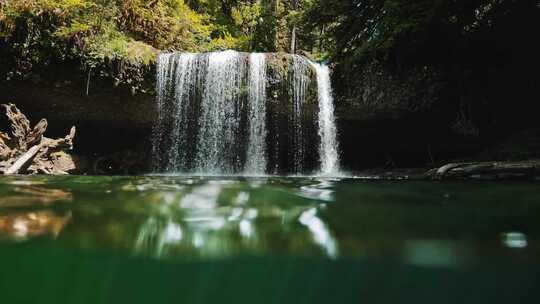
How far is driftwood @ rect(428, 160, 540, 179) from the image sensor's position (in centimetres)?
704

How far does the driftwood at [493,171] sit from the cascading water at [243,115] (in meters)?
4.13

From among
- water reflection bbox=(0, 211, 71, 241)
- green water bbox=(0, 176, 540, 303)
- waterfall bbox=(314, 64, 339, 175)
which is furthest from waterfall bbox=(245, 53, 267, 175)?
water reflection bbox=(0, 211, 71, 241)

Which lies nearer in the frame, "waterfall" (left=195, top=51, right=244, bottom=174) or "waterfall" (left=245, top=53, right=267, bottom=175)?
"waterfall" (left=245, top=53, right=267, bottom=175)

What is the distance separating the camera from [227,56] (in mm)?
11453

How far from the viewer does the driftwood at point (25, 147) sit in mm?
8977

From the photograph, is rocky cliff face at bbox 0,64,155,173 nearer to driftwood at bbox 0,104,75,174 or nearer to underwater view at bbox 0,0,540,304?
underwater view at bbox 0,0,540,304

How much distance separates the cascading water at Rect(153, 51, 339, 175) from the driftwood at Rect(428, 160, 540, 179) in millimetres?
4133

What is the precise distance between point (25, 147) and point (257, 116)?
6.21 m

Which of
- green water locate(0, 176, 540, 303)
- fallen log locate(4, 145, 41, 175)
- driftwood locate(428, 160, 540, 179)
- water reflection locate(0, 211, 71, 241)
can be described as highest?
fallen log locate(4, 145, 41, 175)

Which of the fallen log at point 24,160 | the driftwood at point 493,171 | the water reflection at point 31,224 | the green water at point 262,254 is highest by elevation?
the fallen log at point 24,160

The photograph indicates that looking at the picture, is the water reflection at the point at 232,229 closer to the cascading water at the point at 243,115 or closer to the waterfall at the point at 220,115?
the cascading water at the point at 243,115

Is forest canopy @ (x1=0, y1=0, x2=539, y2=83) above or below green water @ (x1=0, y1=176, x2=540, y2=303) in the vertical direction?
above

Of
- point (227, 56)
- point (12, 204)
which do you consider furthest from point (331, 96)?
point (12, 204)

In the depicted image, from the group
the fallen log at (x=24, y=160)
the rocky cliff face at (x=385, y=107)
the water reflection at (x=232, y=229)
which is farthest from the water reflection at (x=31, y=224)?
the rocky cliff face at (x=385, y=107)
